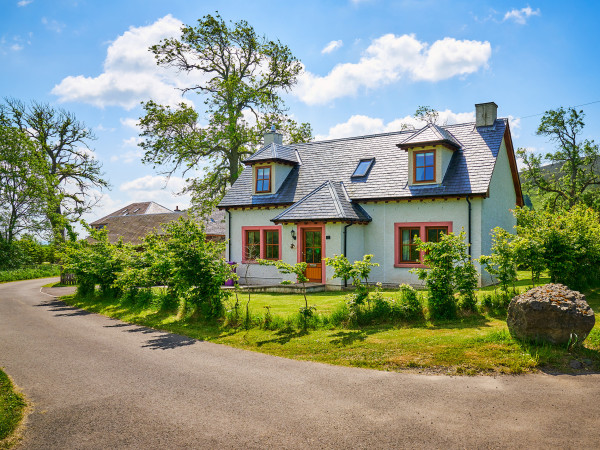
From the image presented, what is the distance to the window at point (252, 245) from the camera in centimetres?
2170

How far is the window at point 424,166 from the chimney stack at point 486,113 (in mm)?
3119

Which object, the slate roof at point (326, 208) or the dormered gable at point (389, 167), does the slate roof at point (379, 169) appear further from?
the slate roof at point (326, 208)

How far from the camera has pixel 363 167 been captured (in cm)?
2102

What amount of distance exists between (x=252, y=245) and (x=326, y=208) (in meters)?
4.71

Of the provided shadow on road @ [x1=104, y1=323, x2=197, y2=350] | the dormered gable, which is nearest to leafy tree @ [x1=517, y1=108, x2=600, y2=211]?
the dormered gable

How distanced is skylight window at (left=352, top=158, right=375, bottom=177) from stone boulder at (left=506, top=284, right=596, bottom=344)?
12.5 meters

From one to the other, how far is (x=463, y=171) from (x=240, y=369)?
12914 millimetres

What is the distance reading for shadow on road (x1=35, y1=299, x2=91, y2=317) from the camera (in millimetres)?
15797

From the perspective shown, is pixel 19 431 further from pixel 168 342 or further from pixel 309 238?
pixel 309 238

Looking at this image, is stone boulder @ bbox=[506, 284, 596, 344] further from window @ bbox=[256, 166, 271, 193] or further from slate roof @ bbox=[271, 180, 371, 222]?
window @ bbox=[256, 166, 271, 193]

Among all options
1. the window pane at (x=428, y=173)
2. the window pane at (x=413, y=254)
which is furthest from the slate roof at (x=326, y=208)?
the window pane at (x=428, y=173)

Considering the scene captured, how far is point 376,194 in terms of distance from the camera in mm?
19078

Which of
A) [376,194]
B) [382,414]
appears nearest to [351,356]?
[382,414]

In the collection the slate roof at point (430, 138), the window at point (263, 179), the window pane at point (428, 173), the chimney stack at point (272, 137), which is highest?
the chimney stack at point (272, 137)
